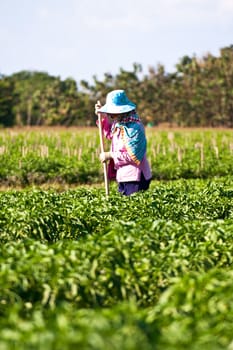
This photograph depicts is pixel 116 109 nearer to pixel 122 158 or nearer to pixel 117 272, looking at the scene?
pixel 122 158

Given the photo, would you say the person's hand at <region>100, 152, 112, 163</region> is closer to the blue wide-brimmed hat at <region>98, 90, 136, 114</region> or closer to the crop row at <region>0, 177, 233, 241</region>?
the blue wide-brimmed hat at <region>98, 90, 136, 114</region>

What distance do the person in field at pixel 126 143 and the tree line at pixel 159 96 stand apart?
43.3m

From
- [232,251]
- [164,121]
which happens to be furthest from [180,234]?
[164,121]

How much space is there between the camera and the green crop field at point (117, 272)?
10.1ft

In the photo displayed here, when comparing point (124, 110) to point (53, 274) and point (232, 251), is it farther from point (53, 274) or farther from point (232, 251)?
point (53, 274)

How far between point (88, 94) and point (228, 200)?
54604mm

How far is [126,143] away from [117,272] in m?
3.58

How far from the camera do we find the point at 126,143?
8.15 m

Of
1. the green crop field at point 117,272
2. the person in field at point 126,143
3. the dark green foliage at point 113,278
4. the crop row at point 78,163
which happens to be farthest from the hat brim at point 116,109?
the crop row at point 78,163

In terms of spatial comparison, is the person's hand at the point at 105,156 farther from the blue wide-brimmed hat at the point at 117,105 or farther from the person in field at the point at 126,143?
the blue wide-brimmed hat at the point at 117,105

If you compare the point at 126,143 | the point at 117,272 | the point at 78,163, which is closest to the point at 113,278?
the point at 117,272

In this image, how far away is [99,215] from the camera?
686 cm

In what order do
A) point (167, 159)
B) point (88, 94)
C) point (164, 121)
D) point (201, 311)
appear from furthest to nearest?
point (88, 94), point (164, 121), point (167, 159), point (201, 311)

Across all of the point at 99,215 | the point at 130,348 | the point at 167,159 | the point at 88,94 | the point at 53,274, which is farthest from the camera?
the point at 88,94
